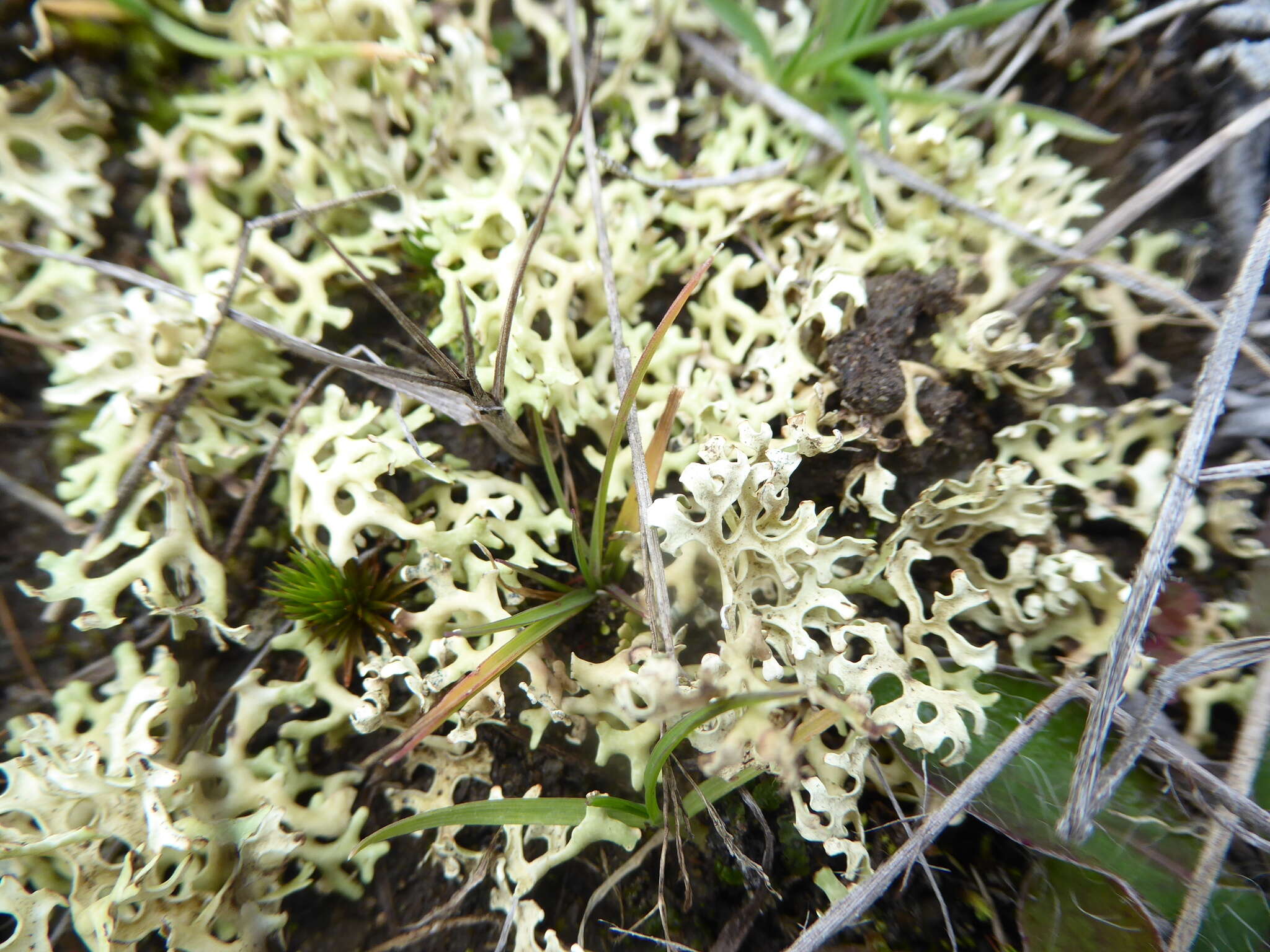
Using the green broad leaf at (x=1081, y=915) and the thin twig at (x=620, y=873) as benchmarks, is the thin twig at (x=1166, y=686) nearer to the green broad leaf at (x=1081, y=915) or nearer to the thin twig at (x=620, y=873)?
the green broad leaf at (x=1081, y=915)

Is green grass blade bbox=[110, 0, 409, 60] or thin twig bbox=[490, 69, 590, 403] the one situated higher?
green grass blade bbox=[110, 0, 409, 60]

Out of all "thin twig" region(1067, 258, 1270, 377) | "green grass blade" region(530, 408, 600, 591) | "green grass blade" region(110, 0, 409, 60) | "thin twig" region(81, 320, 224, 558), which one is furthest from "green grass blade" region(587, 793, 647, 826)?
"green grass blade" region(110, 0, 409, 60)

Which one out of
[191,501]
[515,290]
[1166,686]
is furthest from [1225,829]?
[191,501]

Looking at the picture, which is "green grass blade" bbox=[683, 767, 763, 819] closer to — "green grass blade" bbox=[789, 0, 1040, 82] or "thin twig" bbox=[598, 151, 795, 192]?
"thin twig" bbox=[598, 151, 795, 192]

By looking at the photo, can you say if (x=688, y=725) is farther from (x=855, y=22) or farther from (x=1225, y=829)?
(x=855, y=22)

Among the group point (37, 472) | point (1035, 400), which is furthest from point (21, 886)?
point (1035, 400)

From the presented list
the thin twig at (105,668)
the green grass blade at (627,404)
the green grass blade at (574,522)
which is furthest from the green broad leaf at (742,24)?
the thin twig at (105,668)
